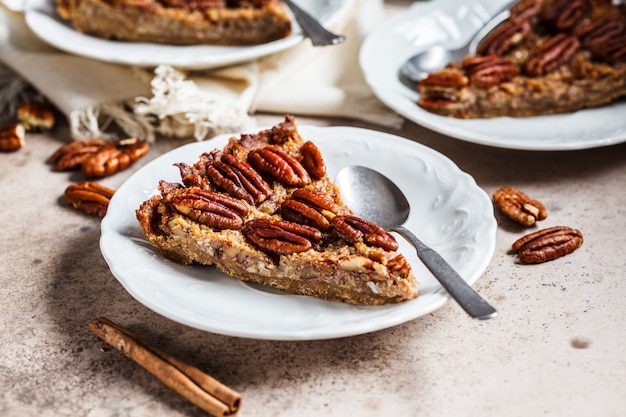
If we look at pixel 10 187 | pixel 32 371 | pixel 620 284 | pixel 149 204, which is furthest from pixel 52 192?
pixel 620 284

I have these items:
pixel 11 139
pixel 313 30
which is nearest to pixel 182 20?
pixel 313 30

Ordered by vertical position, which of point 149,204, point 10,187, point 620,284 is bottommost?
point 10,187

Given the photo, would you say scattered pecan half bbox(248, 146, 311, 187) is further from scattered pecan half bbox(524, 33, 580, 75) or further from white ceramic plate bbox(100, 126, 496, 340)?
scattered pecan half bbox(524, 33, 580, 75)

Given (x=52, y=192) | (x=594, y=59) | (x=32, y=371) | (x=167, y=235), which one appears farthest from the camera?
(x=594, y=59)

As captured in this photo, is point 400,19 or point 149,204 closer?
point 149,204

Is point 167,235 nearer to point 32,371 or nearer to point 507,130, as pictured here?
Answer: point 32,371

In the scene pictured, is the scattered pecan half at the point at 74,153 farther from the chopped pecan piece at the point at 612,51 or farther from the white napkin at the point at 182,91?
the chopped pecan piece at the point at 612,51

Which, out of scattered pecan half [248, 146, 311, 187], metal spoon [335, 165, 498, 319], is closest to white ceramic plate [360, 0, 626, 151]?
metal spoon [335, 165, 498, 319]
